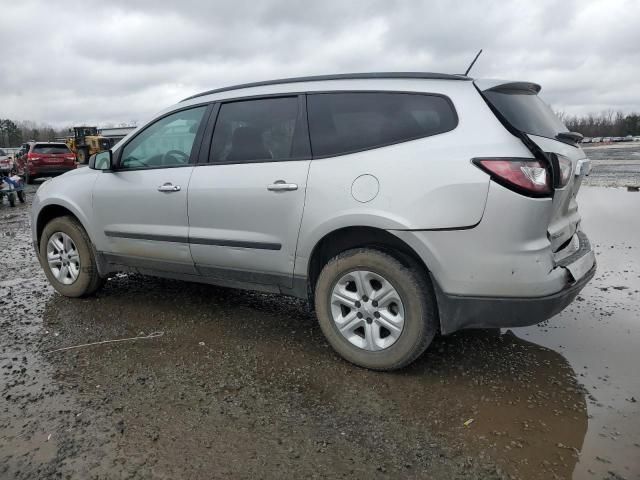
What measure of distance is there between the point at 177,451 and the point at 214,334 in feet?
4.79

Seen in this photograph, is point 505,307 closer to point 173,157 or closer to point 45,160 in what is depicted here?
point 173,157

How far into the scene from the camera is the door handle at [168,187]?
3791mm

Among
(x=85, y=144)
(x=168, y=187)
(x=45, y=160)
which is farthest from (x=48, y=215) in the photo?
(x=85, y=144)

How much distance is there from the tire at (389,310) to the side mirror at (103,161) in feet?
7.38

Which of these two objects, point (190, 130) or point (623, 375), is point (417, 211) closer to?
point (623, 375)

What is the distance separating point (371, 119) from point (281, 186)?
722 millimetres

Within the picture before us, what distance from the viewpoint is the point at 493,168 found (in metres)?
2.67

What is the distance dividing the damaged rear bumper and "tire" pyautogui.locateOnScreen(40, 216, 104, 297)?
3.19 m

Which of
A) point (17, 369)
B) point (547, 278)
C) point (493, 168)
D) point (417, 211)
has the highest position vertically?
point (493, 168)

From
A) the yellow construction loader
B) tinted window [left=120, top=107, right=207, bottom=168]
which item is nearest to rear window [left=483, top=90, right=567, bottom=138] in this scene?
tinted window [left=120, top=107, right=207, bottom=168]

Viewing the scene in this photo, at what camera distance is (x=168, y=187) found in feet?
12.6

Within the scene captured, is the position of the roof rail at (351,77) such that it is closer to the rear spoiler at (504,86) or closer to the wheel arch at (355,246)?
the rear spoiler at (504,86)

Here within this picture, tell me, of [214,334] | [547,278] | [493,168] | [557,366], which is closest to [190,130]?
[214,334]

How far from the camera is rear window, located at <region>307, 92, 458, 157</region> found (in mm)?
2961
